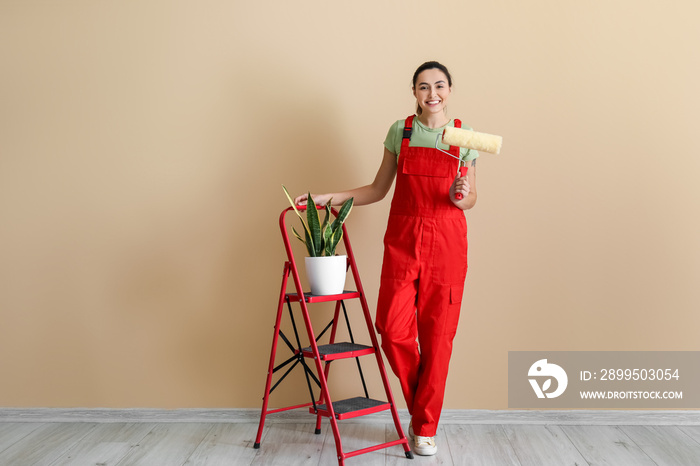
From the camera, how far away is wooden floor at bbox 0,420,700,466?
253 centimetres

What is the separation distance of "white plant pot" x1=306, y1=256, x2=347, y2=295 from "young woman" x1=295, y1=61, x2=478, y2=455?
0.20 meters

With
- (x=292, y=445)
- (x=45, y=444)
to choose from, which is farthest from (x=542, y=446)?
(x=45, y=444)

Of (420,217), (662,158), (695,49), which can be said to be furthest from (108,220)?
(695,49)

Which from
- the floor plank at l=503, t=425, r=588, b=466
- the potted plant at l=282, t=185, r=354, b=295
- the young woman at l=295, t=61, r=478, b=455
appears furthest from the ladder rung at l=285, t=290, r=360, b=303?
the floor plank at l=503, t=425, r=588, b=466

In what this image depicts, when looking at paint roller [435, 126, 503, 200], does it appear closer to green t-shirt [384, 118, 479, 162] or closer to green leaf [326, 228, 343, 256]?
green t-shirt [384, 118, 479, 162]

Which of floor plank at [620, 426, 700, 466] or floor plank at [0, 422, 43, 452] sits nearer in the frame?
floor plank at [620, 426, 700, 466]

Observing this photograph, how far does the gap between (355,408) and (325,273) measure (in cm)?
53

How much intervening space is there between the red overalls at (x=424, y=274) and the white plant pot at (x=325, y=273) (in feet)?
0.66

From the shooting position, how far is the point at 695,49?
2.91 m

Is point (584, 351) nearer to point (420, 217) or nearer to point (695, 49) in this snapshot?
point (420, 217)

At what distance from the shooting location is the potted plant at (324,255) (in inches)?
99.7

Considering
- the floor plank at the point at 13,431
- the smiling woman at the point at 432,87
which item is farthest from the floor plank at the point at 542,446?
the floor plank at the point at 13,431

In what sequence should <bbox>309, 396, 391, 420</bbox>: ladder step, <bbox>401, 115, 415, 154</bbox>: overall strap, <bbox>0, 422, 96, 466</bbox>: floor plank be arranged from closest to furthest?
1. <bbox>309, 396, 391, 420</bbox>: ladder step
2. <bbox>0, 422, 96, 466</bbox>: floor plank
3. <bbox>401, 115, 415, 154</bbox>: overall strap

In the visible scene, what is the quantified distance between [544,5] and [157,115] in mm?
A: 1828
